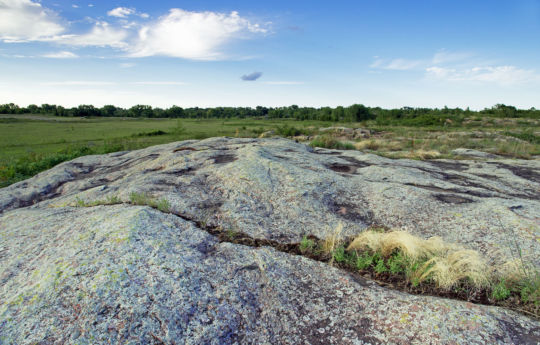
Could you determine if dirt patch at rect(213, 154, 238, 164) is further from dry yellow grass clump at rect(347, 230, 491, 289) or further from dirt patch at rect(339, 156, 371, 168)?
dry yellow grass clump at rect(347, 230, 491, 289)

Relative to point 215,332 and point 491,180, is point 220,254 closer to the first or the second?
point 215,332

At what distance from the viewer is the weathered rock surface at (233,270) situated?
3.32 metres

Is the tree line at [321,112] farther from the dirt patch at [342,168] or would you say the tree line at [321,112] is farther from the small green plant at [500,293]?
the small green plant at [500,293]

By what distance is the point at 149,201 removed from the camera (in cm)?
638

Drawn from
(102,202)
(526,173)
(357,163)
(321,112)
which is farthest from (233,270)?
(321,112)

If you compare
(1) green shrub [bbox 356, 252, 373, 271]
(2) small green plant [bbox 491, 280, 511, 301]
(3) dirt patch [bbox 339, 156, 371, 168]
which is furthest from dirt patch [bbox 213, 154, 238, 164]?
(2) small green plant [bbox 491, 280, 511, 301]

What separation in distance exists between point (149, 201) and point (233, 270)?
3.02 meters

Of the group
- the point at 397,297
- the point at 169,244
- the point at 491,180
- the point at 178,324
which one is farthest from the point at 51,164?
the point at 491,180

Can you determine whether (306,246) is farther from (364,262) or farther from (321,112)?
(321,112)

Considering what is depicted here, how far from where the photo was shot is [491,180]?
33.8ft

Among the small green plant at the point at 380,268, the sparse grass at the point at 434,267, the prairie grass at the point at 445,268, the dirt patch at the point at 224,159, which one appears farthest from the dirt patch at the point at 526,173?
the dirt patch at the point at 224,159

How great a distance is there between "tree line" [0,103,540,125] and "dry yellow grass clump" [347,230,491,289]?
191ft

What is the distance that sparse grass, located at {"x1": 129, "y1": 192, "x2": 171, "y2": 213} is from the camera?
6098 mm

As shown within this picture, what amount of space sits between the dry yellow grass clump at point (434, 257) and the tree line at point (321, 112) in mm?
58357
